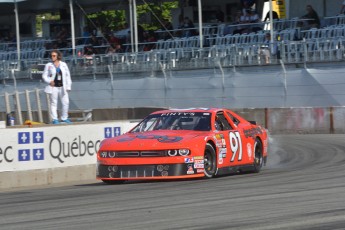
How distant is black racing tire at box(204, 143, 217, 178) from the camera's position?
14.1 meters

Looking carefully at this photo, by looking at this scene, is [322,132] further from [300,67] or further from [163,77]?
[163,77]

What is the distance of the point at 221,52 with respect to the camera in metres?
29.2

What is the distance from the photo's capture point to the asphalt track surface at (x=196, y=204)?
8.80m

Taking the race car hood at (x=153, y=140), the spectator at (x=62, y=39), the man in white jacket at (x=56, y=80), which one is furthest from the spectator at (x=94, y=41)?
the race car hood at (x=153, y=140)

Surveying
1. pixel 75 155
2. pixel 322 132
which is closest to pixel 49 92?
pixel 75 155

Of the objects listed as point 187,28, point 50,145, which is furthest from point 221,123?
point 187,28

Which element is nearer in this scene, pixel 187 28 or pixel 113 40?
pixel 187 28

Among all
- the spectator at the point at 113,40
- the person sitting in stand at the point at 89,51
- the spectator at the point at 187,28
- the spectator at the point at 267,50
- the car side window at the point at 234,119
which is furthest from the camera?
the spectator at the point at 113,40

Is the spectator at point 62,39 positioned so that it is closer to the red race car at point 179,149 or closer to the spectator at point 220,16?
the spectator at point 220,16

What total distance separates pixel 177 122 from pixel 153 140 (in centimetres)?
107

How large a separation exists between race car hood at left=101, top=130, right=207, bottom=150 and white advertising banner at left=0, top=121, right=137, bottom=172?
1.77 metres

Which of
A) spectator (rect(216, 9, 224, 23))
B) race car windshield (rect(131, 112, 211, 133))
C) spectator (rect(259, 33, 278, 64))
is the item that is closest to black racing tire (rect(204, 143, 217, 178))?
race car windshield (rect(131, 112, 211, 133))

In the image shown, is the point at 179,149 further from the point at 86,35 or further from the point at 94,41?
the point at 86,35

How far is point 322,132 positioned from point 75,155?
11.2 meters
